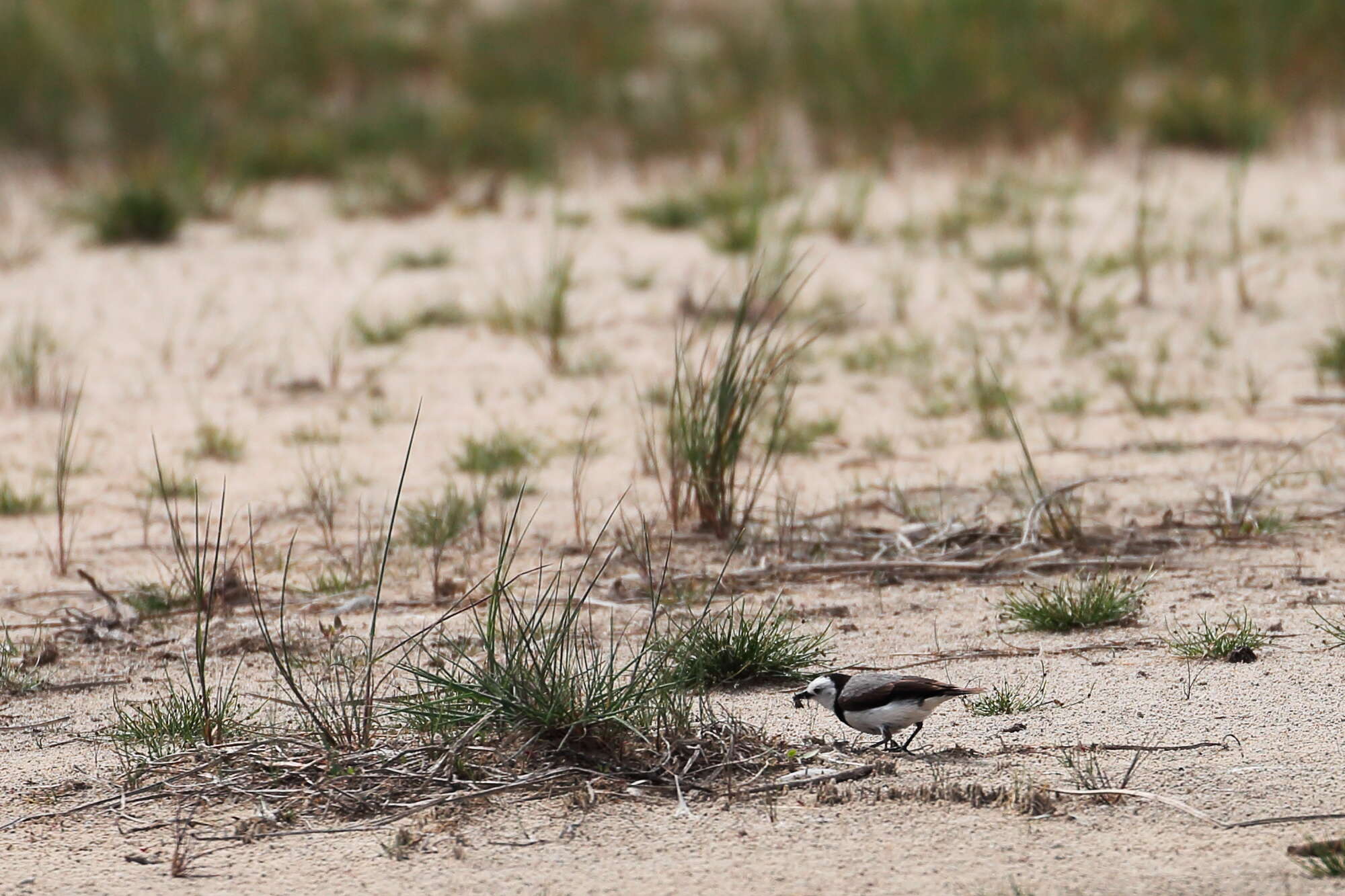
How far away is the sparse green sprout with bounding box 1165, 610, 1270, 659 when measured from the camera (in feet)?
11.5

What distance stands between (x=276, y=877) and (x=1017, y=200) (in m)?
6.87

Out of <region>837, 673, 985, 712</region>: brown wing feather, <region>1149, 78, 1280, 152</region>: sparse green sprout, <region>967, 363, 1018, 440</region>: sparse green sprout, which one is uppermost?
<region>1149, 78, 1280, 152</region>: sparse green sprout

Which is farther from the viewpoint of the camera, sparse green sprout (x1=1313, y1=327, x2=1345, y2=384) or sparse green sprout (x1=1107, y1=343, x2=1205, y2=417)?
sparse green sprout (x1=1313, y1=327, x2=1345, y2=384)

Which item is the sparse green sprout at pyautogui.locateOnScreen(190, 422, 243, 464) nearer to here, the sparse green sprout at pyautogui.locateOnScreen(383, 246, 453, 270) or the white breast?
the sparse green sprout at pyautogui.locateOnScreen(383, 246, 453, 270)

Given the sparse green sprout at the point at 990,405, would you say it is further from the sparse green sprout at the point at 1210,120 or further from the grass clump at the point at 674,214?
the sparse green sprout at the point at 1210,120

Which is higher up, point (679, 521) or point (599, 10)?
point (599, 10)

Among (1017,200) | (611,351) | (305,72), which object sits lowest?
(611,351)

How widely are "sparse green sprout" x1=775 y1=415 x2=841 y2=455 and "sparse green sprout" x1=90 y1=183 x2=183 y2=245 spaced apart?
417 centimetres

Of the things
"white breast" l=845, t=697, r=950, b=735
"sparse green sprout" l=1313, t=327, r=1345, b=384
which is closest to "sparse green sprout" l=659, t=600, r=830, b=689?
"white breast" l=845, t=697, r=950, b=735

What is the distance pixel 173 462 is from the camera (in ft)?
18.5

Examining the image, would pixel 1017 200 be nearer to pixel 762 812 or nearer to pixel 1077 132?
pixel 1077 132

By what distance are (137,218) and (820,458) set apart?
4568 millimetres

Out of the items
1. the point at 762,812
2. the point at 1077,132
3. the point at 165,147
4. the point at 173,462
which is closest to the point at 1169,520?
the point at 762,812

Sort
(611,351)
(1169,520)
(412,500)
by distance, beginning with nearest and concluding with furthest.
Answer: (1169,520) < (412,500) < (611,351)
